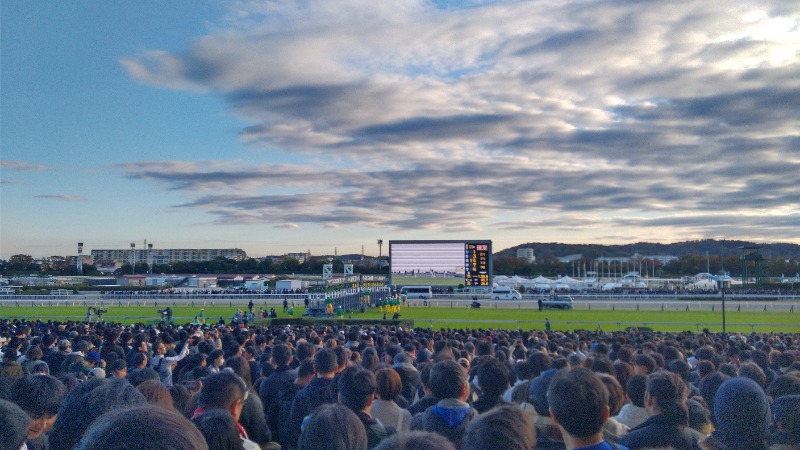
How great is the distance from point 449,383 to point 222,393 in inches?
69.8

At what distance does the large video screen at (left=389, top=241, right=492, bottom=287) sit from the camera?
171ft

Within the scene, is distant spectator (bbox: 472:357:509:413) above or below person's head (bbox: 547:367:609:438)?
below

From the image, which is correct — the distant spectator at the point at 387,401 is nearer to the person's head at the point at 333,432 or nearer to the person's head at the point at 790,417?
the person's head at the point at 333,432

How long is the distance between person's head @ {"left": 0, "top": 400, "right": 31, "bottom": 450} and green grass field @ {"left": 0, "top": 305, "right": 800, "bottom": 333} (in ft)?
79.1

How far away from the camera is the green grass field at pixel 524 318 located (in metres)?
32.4

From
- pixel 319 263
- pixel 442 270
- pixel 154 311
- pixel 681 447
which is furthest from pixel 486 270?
Answer: pixel 319 263

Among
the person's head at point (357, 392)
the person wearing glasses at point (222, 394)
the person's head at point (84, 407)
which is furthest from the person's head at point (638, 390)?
the person's head at point (84, 407)

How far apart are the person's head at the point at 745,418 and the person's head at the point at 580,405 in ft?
4.35

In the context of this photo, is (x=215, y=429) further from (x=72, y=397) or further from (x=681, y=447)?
(x=681, y=447)

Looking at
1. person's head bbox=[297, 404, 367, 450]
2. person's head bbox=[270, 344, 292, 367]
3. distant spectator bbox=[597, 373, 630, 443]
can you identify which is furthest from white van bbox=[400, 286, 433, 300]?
person's head bbox=[297, 404, 367, 450]

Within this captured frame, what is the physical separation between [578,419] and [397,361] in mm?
5985

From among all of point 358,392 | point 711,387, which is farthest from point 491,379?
point 711,387

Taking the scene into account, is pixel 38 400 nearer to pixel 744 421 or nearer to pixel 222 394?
pixel 222 394

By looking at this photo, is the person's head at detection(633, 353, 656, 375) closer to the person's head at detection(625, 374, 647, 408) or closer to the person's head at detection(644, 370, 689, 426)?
the person's head at detection(625, 374, 647, 408)
